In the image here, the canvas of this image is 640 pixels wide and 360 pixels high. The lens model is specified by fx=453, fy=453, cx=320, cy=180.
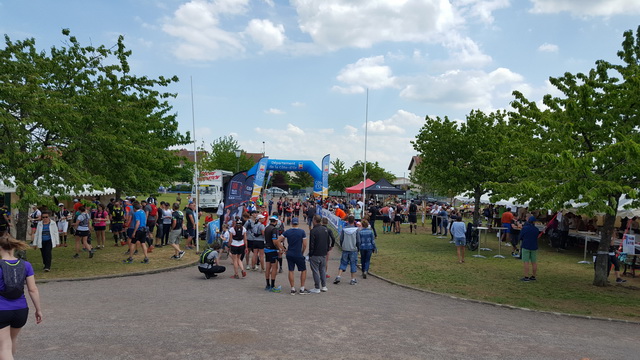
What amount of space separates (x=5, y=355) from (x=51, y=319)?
3262 millimetres

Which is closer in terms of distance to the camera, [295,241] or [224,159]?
[295,241]

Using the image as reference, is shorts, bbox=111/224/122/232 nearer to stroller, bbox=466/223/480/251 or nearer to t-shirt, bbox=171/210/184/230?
t-shirt, bbox=171/210/184/230

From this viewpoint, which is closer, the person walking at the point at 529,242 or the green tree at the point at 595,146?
the green tree at the point at 595,146

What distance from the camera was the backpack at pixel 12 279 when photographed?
14.3 feet

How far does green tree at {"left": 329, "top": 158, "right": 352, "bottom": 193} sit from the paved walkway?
65.5 m

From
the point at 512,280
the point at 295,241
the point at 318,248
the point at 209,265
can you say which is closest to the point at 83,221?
the point at 209,265

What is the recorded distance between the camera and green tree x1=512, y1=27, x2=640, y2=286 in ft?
30.7

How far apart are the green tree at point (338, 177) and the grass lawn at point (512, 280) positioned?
58.4 meters

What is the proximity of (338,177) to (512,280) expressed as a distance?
6736cm

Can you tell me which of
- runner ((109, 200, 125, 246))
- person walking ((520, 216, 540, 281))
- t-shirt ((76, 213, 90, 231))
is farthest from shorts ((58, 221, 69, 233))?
person walking ((520, 216, 540, 281))

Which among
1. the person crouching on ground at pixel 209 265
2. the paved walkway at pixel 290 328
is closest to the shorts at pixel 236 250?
the person crouching on ground at pixel 209 265

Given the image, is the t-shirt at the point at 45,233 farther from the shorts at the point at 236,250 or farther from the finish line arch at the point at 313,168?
the finish line arch at the point at 313,168

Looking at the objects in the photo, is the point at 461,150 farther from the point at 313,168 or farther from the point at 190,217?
the point at 313,168

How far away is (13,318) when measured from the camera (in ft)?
14.5
